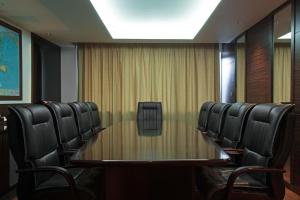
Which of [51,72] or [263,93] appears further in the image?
[51,72]

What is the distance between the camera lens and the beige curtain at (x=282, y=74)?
11.9 feet

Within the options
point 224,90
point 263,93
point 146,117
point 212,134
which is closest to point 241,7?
point 263,93

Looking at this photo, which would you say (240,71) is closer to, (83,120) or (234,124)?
(234,124)

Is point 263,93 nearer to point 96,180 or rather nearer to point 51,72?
point 96,180

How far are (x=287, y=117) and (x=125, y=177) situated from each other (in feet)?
3.54

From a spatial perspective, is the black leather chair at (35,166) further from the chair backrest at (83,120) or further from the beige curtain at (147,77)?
the beige curtain at (147,77)

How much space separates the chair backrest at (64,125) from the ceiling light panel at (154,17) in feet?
5.22

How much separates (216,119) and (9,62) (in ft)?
10.2


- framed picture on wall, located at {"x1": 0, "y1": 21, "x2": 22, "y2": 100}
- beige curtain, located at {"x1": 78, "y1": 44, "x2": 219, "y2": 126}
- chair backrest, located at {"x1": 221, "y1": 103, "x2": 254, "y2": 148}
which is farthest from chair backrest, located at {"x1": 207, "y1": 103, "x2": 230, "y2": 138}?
framed picture on wall, located at {"x1": 0, "y1": 21, "x2": 22, "y2": 100}

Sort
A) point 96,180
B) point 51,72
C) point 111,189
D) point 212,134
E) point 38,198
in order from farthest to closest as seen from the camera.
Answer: point 51,72 < point 212,134 < point 96,180 < point 38,198 < point 111,189

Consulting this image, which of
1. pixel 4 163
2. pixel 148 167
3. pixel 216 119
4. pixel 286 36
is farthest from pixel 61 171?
pixel 286 36

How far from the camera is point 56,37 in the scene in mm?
5371

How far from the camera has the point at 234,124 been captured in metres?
2.47

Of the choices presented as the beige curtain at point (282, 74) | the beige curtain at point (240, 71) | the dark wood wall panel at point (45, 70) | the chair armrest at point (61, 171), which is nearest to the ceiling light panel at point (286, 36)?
the beige curtain at point (282, 74)
